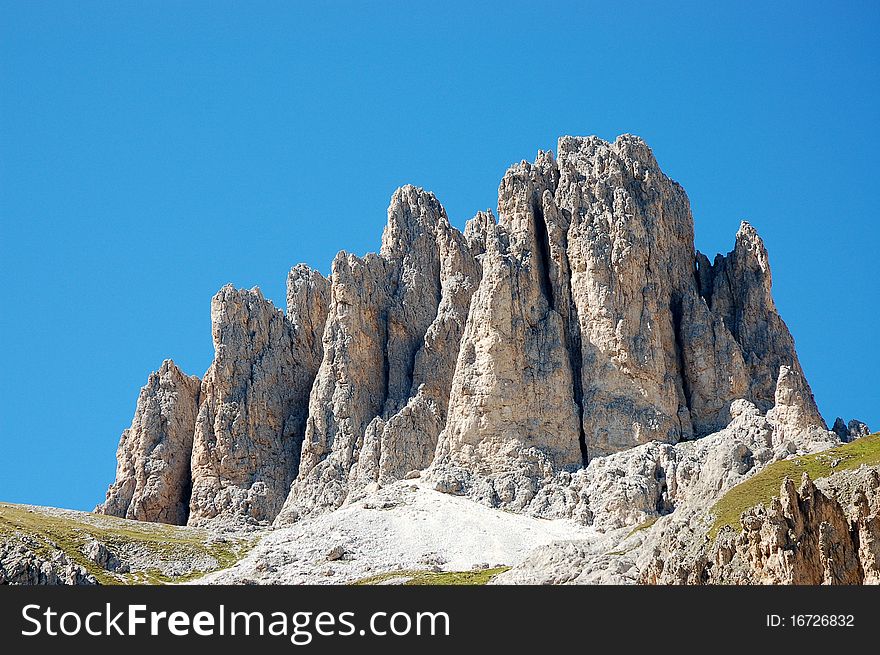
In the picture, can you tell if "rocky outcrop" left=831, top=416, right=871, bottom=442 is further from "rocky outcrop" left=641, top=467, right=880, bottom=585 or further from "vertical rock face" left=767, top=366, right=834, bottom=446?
"rocky outcrop" left=641, top=467, right=880, bottom=585

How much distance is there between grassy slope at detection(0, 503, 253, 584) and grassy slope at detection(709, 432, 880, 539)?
2822 inches

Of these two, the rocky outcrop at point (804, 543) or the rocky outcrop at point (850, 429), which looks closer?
the rocky outcrop at point (804, 543)

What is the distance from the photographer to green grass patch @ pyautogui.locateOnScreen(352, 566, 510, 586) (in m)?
140

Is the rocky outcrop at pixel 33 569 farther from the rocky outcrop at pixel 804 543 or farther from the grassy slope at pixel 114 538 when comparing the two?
the rocky outcrop at pixel 804 543

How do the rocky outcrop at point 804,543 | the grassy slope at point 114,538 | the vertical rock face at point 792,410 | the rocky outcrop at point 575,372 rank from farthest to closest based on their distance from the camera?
1. the rocky outcrop at point 575,372
2. the grassy slope at point 114,538
3. the vertical rock face at point 792,410
4. the rocky outcrop at point 804,543

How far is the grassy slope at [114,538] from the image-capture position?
15838cm

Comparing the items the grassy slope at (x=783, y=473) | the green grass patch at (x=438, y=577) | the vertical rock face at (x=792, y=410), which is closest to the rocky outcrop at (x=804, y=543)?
the grassy slope at (x=783, y=473)

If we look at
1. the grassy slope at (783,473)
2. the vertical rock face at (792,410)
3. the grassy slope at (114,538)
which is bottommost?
the grassy slope at (783,473)

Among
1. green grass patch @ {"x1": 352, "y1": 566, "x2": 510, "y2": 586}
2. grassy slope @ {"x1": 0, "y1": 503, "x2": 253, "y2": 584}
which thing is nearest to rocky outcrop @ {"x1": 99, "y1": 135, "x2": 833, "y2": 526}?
grassy slope @ {"x1": 0, "y1": 503, "x2": 253, "y2": 584}

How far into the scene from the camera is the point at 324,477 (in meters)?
190

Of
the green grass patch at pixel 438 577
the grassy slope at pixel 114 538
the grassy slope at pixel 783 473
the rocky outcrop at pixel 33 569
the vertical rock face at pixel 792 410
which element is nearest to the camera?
the grassy slope at pixel 783 473

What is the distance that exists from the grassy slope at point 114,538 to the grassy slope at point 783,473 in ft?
235

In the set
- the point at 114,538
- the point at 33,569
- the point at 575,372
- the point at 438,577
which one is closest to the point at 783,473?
the point at 438,577

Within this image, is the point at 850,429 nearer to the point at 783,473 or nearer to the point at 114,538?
the point at 783,473
